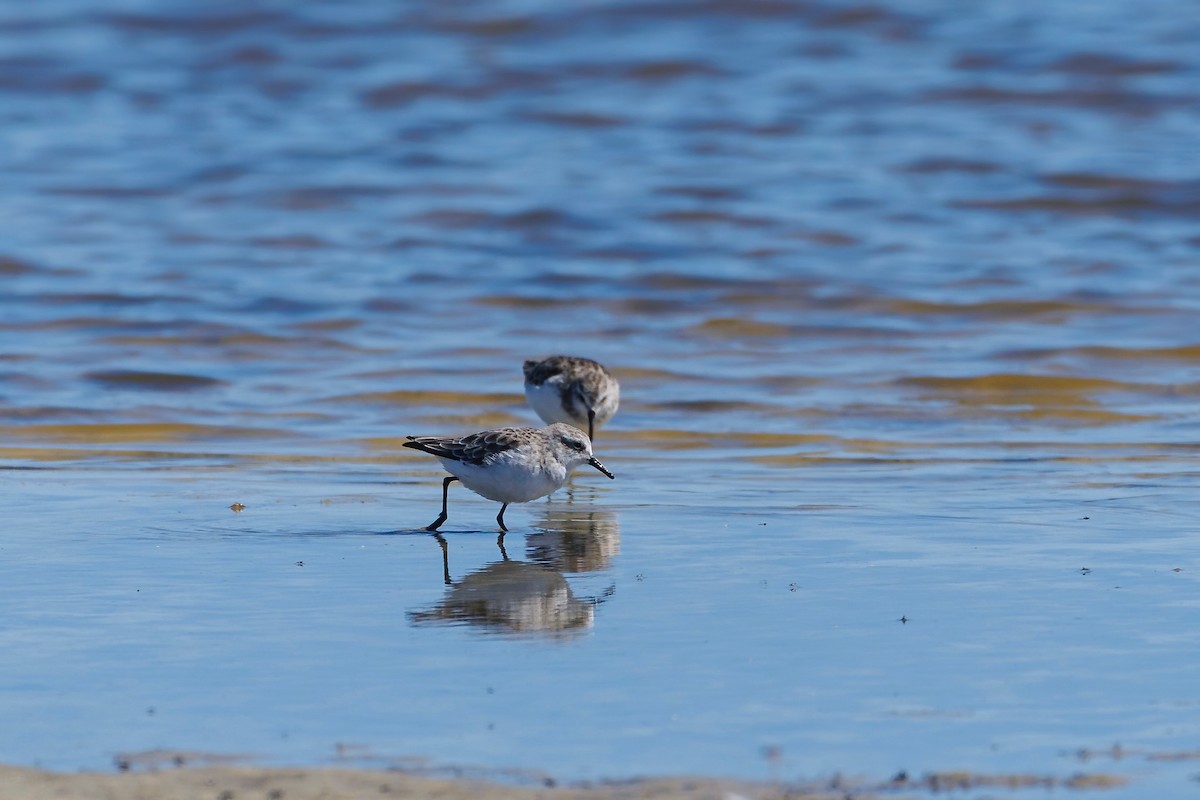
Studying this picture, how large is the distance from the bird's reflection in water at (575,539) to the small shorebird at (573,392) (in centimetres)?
157

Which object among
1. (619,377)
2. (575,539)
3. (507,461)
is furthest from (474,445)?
(619,377)

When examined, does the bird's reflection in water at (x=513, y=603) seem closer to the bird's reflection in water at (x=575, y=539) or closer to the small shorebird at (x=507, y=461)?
the bird's reflection in water at (x=575, y=539)

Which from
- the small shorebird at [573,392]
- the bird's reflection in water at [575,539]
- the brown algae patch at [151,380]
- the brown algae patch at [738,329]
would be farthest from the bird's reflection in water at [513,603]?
the brown algae patch at [738,329]

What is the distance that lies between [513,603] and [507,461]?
1.43 metres

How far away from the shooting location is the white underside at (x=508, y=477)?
7496 millimetres

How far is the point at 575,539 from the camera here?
7.46 meters

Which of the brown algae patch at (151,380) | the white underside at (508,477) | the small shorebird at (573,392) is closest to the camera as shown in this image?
the white underside at (508,477)

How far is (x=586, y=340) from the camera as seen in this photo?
13695 millimetres

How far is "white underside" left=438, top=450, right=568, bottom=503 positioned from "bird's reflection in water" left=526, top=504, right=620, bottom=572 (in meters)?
0.20

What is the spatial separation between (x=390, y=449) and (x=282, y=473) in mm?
1154

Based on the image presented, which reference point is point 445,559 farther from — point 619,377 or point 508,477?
point 619,377

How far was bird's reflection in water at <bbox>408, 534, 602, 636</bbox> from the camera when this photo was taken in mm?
5758

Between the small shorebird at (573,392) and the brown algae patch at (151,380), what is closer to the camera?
the small shorebird at (573,392)

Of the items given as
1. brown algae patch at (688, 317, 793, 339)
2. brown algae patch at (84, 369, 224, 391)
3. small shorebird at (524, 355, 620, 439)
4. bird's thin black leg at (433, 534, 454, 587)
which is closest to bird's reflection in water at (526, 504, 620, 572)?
bird's thin black leg at (433, 534, 454, 587)
